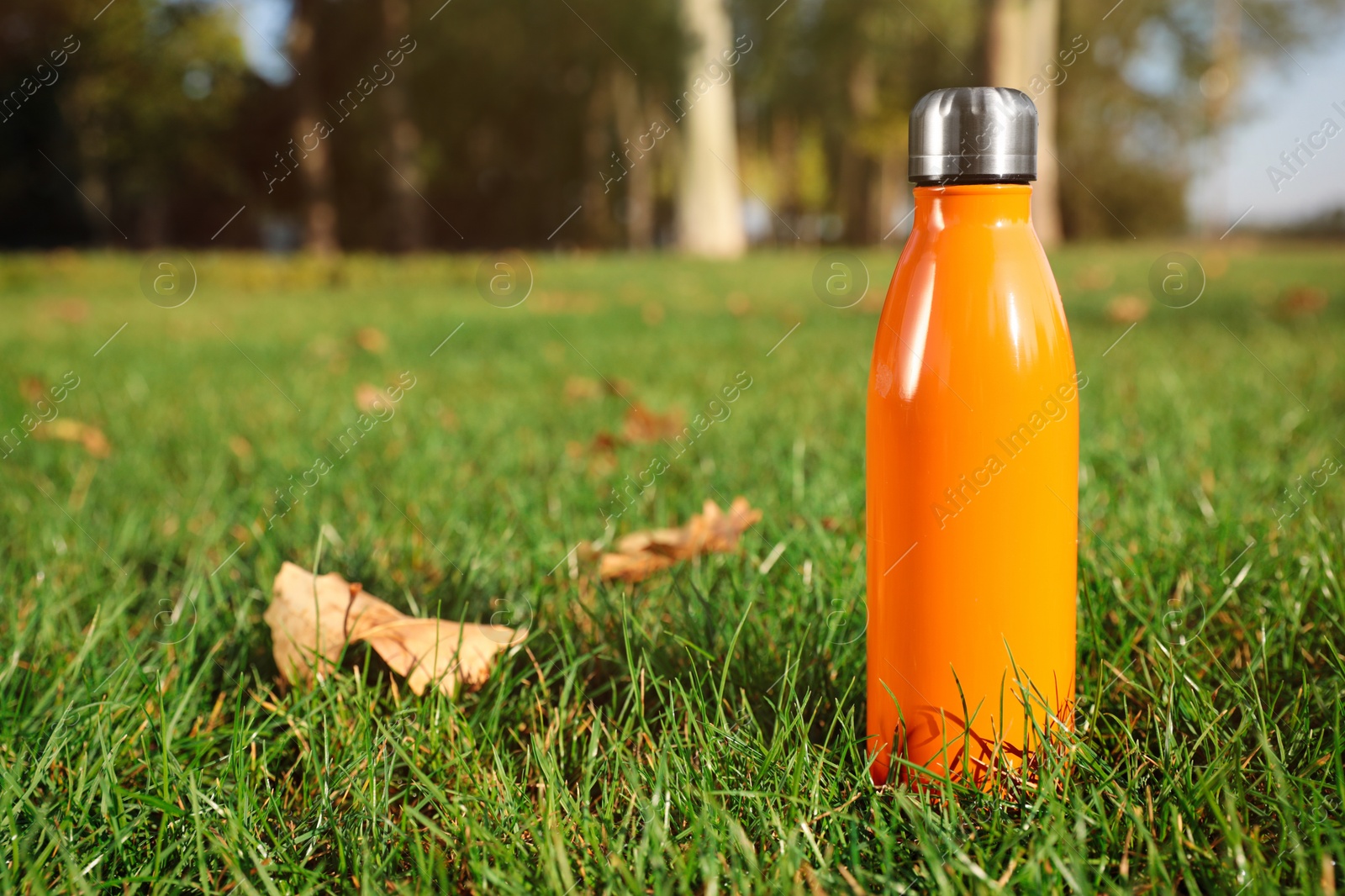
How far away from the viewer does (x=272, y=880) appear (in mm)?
992

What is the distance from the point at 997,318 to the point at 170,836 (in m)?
1.05

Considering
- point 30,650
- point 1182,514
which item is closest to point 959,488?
point 1182,514

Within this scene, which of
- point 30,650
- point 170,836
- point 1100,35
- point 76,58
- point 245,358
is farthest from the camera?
point 1100,35

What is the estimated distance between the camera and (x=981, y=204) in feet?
Result: 3.48

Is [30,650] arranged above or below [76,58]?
below

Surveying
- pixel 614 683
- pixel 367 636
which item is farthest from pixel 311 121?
pixel 614 683

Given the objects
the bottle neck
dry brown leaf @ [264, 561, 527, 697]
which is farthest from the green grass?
the bottle neck

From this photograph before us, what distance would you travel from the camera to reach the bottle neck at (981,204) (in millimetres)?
1058

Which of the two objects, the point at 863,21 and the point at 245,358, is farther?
the point at 863,21

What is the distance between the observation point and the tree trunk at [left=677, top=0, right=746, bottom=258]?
17375 millimetres

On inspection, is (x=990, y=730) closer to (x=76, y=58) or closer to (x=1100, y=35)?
(x=76, y=58)

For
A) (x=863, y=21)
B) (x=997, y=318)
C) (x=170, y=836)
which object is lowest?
(x=170, y=836)

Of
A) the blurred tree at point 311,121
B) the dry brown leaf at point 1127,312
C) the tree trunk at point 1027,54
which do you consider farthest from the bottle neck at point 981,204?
the blurred tree at point 311,121

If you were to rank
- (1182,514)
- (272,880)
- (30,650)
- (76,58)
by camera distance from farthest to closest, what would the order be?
(76,58) < (1182,514) < (30,650) < (272,880)
